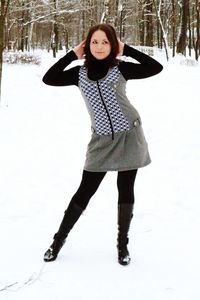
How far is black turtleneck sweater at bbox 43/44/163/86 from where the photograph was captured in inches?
123

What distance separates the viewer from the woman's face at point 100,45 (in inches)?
121

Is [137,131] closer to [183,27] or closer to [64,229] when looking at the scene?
[64,229]

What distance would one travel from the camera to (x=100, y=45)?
10.1 ft

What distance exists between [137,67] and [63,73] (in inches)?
20.0

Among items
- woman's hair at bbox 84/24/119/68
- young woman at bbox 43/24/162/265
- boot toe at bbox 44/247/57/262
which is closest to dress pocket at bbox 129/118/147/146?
young woman at bbox 43/24/162/265

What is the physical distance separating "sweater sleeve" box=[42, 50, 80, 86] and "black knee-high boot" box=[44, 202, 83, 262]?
84 centimetres

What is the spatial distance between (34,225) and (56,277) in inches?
39.9

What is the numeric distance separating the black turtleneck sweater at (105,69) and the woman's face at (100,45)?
5cm

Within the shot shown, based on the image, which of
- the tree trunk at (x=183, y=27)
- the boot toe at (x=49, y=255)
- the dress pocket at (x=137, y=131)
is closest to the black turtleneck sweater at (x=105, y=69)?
the dress pocket at (x=137, y=131)

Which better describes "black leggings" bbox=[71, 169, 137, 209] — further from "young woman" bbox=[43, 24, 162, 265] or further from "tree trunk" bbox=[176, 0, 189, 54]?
"tree trunk" bbox=[176, 0, 189, 54]

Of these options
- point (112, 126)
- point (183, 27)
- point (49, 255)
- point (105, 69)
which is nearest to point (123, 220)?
point (49, 255)

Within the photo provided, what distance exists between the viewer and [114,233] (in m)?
3.98

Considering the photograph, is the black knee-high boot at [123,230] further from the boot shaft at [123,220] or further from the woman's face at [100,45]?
the woman's face at [100,45]

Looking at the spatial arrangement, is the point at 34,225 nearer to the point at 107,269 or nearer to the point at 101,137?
the point at 107,269
